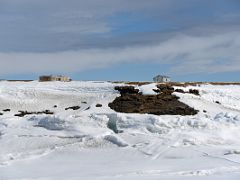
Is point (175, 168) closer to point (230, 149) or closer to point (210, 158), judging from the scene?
point (210, 158)

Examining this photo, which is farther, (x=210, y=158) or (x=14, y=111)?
(x=14, y=111)

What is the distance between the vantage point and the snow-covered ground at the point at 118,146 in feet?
35.2

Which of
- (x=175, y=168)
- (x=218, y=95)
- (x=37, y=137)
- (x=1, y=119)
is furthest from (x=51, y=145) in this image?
(x=218, y=95)

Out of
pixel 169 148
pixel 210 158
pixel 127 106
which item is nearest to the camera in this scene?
pixel 210 158

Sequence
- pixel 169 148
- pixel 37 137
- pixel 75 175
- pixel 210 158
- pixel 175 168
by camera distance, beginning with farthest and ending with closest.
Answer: pixel 37 137 → pixel 169 148 → pixel 210 158 → pixel 175 168 → pixel 75 175

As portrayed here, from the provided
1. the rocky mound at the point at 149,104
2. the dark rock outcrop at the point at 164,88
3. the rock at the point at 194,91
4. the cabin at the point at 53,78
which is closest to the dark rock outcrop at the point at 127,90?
the rocky mound at the point at 149,104

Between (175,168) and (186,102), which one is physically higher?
(186,102)

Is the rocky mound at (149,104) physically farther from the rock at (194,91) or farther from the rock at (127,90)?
the rock at (194,91)

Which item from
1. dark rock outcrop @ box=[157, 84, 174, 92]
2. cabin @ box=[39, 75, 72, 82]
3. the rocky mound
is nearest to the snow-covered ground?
the rocky mound

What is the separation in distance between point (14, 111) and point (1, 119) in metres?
3.01

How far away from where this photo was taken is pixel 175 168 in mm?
11070

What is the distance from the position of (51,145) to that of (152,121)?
3203mm

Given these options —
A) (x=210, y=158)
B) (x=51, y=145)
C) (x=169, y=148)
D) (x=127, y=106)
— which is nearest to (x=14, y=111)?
(x=127, y=106)

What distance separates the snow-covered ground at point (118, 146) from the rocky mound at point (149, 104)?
51cm
